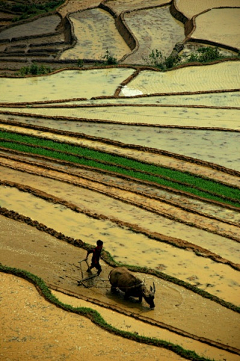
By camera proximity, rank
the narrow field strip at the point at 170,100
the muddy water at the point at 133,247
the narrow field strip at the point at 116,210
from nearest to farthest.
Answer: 1. the muddy water at the point at 133,247
2. the narrow field strip at the point at 116,210
3. the narrow field strip at the point at 170,100

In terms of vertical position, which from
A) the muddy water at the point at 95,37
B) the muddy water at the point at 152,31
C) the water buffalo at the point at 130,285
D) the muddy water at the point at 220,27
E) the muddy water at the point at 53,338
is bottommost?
the muddy water at the point at 53,338

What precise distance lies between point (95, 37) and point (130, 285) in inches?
1248

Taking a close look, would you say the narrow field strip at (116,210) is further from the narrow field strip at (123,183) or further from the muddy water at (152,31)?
the muddy water at (152,31)

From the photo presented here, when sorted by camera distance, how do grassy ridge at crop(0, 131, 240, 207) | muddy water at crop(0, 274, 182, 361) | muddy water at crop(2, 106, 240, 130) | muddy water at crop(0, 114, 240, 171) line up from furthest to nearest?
1. muddy water at crop(2, 106, 240, 130)
2. muddy water at crop(0, 114, 240, 171)
3. grassy ridge at crop(0, 131, 240, 207)
4. muddy water at crop(0, 274, 182, 361)

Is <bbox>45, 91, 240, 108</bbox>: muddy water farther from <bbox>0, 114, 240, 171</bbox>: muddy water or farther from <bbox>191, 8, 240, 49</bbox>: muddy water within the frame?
<bbox>191, 8, 240, 49</bbox>: muddy water

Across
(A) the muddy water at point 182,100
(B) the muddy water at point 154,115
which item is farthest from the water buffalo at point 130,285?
(A) the muddy water at point 182,100

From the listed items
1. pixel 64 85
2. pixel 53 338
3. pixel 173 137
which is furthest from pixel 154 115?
pixel 53 338

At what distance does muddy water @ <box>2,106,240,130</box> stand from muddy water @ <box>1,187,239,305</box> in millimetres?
8798

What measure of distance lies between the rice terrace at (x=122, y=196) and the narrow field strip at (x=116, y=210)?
0.06 m

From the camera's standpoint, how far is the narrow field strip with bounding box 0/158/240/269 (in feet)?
61.0

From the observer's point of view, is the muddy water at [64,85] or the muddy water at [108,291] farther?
the muddy water at [64,85]

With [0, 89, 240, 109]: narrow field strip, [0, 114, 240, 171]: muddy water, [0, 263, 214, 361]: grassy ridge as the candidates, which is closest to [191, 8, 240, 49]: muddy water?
[0, 89, 240, 109]: narrow field strip

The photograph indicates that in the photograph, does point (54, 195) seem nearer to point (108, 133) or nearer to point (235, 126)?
point (108, 133)

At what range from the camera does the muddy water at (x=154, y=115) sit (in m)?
28.2
